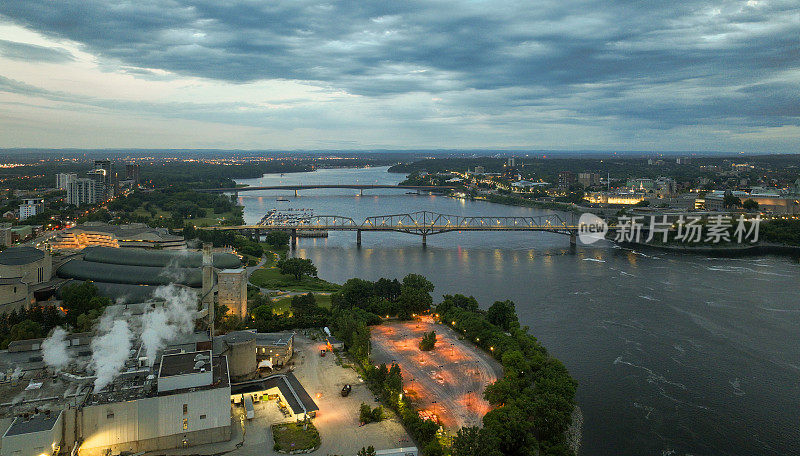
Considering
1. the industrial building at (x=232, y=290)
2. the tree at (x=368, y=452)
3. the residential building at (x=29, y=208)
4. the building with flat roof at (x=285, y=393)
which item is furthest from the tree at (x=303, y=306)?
the residential building at (x=29, y=208)

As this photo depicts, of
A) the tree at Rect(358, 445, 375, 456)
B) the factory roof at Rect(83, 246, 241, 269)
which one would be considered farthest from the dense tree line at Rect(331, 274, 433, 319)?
the tree at Rect(358, 445, 375, 456)

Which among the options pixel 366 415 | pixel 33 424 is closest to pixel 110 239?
pixel 33 424

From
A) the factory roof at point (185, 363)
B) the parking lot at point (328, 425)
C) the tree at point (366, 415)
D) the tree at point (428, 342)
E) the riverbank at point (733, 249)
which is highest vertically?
the factory roof at point (185, 363)

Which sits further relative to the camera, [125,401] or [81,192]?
[81,192]

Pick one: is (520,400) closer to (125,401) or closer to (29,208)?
(125,401)

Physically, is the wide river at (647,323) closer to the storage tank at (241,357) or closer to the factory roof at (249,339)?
the factory roof at (249,339)

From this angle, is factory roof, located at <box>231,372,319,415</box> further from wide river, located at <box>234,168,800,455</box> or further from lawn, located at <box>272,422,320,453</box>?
wide river, located at <box>234,168,800,455</box>
